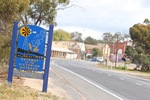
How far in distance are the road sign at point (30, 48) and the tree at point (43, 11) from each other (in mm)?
6813

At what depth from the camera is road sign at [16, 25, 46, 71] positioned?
13.3m

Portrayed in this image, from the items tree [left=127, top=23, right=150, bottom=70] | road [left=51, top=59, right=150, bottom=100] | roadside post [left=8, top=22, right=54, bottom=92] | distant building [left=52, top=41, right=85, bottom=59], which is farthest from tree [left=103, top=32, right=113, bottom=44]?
roadside post [left=8, top=22, right=54, bottom=92]

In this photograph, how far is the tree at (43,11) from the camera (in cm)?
2088

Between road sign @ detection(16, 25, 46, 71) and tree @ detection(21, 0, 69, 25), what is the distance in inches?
268

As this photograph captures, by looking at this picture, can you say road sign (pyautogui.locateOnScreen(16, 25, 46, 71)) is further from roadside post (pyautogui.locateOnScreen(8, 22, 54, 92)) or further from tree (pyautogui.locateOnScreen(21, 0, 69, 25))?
tree (pyautogui.locateOnScreen(21, 0, 69, 25))

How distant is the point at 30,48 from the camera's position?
13.4 m

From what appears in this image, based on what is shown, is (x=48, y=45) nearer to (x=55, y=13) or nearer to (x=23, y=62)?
(x=23, y=62)

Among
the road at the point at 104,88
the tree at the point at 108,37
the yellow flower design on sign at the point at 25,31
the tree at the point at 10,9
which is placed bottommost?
the road at the point at 104,88

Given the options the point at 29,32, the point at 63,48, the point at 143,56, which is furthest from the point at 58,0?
the point at 63,48

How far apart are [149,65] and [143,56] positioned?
188 centimetres

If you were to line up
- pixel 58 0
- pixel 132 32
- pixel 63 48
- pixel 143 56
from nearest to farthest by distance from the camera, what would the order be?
1. pixel 58 0
2. pixel 143 56
3. pixel 132 32
4. pixel 63 48

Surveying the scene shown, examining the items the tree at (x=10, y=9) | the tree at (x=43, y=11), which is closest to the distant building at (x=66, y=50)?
the tree at (x=43, y=11)

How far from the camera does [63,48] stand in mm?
138000

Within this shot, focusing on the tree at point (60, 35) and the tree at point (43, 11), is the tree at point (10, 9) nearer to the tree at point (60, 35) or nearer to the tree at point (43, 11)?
the tree at point (43, 11)
